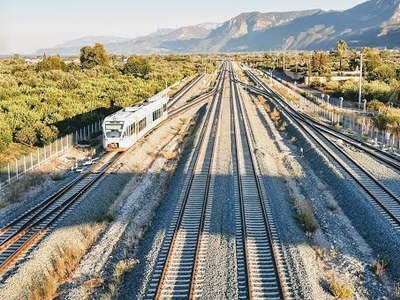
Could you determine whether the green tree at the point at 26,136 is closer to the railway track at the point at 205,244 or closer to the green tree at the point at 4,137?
the green tree at the point at 4,137

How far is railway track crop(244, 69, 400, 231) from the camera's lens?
17.8 metres

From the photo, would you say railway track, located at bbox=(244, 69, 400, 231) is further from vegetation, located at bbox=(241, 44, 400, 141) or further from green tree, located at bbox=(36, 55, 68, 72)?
green tree, located at bbox=(36, 55, 68, 72)

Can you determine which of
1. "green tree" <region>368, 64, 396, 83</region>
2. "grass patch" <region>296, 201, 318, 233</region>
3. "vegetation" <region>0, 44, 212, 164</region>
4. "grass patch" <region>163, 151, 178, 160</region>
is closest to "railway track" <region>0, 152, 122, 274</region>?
"grass patch" <region>163, 151, 178, 160</region>

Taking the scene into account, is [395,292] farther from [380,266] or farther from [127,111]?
[127,111]

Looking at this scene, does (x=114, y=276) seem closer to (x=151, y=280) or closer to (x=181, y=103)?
(x=151, y=280)

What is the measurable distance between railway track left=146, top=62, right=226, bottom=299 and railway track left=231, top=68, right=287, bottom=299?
4.25 ft

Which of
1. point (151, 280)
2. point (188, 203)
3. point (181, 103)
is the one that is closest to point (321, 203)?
point (188, 203)

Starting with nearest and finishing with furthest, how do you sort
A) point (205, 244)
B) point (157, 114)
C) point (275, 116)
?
1. point (205, 244)
2. point (157, 114)
3. point (275, 116)

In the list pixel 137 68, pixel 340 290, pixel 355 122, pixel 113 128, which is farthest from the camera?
pixel 137 68

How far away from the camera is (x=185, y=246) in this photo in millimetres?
14789

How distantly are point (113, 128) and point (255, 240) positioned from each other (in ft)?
48.9

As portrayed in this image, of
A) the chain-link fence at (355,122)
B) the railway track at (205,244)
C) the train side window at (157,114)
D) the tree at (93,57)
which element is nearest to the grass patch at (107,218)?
the railway track at (205,244)

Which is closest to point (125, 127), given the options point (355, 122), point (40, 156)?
point (40, 156)

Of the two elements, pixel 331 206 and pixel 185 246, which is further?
pixel 331 206
